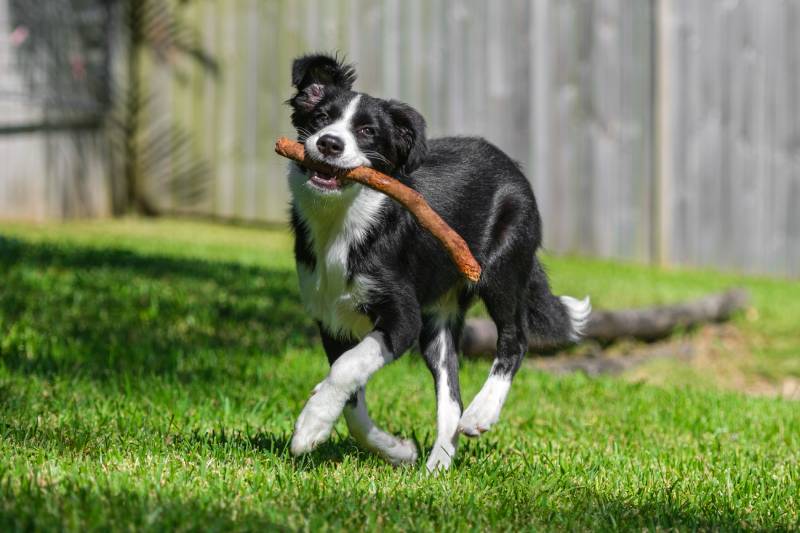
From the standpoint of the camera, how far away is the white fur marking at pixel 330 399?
3666 mm

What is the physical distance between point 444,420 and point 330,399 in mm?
709

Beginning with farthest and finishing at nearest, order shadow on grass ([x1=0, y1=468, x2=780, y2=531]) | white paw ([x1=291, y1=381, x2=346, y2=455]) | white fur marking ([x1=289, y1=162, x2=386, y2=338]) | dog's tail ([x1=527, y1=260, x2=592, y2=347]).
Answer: dog's tail ([x1=527, y1=260, x2=592, y2=347]) < white fur marking ([x1=289, y1=162, x2=386, y2=338]) < white paw ([x1=291, y1=381, x2=346, y2=455]) < shadow on grass ([x1=0, y1=468, x2=780, y2=531])

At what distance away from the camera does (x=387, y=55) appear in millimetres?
11695

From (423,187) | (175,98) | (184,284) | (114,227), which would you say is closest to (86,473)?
(423,187)

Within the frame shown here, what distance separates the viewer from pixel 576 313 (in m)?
4.99

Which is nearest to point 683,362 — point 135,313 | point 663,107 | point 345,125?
point 663,107

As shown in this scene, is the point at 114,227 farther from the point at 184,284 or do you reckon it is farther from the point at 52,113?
the point at 184,284

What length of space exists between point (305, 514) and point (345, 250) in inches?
45.2

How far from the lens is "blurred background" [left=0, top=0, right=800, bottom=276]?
34.4 ft

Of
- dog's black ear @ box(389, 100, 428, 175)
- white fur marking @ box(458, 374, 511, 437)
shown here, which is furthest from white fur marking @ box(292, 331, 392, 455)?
dog's black ear @ box(389, 100, 428, 175)

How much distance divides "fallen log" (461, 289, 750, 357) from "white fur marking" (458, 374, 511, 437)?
8.96ft

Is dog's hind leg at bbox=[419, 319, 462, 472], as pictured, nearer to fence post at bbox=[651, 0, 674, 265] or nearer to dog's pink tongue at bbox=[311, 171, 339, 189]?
dog's pink tongue at bbox=[311, 171, 339, 189]

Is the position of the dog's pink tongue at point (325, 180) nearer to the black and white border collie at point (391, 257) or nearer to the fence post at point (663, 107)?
the black and white border collie at point (391, 257)

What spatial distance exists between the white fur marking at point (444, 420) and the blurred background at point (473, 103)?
22.0ft
